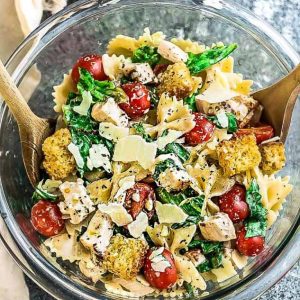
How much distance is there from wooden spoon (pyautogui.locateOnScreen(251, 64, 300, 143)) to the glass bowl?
0.09m

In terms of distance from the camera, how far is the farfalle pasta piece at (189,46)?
2.24 metres

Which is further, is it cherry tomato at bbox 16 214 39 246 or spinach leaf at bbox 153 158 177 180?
cherry tomato at bbox 16 214 39 246

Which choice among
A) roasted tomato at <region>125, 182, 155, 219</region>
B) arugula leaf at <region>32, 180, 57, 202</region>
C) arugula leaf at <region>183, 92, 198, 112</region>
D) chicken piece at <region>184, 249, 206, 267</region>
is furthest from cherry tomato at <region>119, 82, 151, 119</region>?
chicken piece at <region>184, 249, 206, 267</region>

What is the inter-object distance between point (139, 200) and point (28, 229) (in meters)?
0.39

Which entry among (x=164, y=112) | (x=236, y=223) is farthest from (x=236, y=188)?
(x=164, y=112)

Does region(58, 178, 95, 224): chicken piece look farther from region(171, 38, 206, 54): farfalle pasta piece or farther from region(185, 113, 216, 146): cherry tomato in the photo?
region(171, 38, 206, 54): farfalle pasta piece

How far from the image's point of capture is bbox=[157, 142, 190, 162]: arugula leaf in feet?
6.77

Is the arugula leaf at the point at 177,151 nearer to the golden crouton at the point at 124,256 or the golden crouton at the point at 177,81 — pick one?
the golden crouton at the point at 177,81

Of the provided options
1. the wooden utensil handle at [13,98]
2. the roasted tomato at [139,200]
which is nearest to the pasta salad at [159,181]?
the roasted tomato at [139,200]

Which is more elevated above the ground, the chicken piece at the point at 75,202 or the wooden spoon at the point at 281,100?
the wooden spoon at the point at 281,100

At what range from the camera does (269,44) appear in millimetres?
2273

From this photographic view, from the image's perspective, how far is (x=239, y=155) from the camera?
6.63 feet

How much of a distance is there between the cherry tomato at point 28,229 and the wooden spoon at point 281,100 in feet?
2.59

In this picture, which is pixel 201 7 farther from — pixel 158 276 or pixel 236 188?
pixel 158 276
